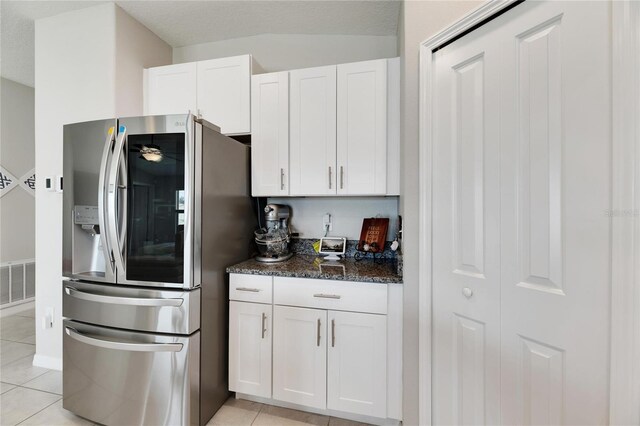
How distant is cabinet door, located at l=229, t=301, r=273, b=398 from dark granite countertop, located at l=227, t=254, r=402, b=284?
23 cm

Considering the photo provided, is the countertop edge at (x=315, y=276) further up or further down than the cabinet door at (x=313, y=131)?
further down

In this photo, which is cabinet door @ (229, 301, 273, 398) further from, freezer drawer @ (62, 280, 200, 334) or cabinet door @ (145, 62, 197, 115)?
cabinet door @ (145, 62, 197, 115)

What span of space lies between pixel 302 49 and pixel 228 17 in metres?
0.65

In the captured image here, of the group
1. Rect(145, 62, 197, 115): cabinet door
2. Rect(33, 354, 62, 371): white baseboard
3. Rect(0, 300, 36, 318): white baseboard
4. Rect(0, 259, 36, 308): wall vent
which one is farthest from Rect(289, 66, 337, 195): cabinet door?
Rect(0, 300, 36, 318): white baseboard

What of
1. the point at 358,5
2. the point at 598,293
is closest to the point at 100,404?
the point at 598,293

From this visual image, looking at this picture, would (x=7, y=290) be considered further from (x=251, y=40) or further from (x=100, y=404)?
(x=251, y=40)

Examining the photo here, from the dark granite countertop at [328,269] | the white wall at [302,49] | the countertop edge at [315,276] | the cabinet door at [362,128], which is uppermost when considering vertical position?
the white wall at [302,49]

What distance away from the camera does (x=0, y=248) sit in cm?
311

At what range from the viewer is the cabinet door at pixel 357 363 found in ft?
5.05

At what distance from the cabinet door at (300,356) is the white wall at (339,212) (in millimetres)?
832

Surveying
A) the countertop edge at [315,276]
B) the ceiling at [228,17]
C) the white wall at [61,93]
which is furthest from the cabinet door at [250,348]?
the ceiling at [228,17]

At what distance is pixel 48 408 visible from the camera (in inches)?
67.6

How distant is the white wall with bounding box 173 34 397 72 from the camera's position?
2301mm

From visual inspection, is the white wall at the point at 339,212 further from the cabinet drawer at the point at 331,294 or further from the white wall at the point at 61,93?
the white wall at the point at 61,93
